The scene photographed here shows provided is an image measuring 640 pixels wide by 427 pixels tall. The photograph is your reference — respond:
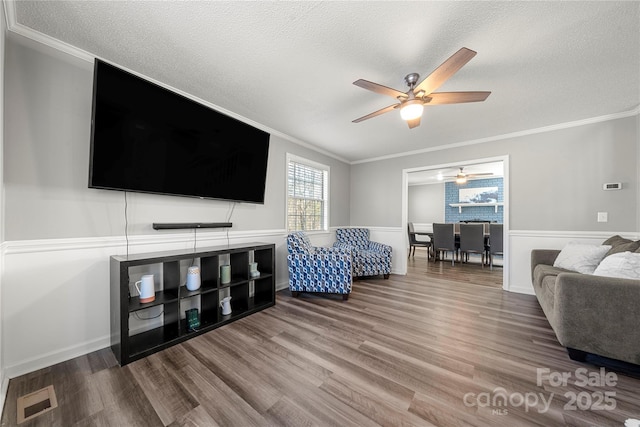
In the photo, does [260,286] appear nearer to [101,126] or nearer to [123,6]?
[101,126]

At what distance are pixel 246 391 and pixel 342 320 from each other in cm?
125

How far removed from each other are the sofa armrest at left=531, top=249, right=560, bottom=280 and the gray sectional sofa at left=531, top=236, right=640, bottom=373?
154cm

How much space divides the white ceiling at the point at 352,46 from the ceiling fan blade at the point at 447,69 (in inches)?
8.6

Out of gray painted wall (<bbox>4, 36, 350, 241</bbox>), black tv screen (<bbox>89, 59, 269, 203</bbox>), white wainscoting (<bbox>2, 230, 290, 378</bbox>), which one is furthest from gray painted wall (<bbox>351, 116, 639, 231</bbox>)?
white wainscoting (<bbox>2, 230, 290, 378</bbox>)

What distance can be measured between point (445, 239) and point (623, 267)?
3.93m

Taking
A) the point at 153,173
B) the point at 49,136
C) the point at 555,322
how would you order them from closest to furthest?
the point at 49,136, the point at 555,322, the point at 153,173

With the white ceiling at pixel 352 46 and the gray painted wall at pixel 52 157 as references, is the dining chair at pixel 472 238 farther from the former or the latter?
the gray painted wall at pixel 52 157

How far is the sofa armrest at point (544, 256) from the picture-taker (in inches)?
119

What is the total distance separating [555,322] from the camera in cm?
187

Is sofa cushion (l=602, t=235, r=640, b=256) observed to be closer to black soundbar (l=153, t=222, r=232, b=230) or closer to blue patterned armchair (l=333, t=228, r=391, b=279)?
blue patterned armchair (l=333, t=228, r=391, b=279)

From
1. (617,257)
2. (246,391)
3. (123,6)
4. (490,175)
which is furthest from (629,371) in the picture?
(490,175)

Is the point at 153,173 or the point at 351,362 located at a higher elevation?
the point at 153,173

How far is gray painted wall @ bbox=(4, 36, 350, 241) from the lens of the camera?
162 cm

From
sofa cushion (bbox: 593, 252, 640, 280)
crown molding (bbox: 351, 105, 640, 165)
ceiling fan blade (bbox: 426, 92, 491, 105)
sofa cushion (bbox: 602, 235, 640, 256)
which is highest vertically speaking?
crown molding (bbox: 351, 105, 640, 165)
